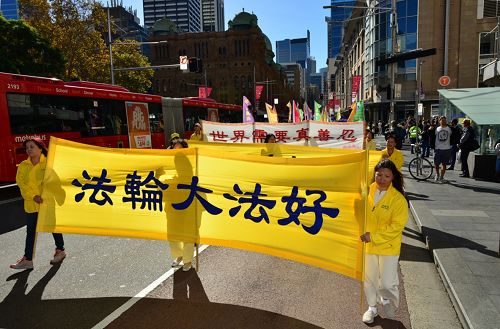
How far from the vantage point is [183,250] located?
514 cm

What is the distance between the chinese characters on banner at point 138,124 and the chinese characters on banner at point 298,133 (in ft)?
18.4

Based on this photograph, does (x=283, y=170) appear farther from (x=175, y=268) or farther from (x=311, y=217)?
(x=175, y=268)

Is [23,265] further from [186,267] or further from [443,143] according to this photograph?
[443,143]

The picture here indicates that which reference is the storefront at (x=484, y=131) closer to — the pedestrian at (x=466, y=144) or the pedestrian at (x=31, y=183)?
the pedestrian at (x=466, y=144)

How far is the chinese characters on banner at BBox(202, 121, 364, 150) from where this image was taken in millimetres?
11000

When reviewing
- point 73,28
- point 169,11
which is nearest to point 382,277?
point 73,28

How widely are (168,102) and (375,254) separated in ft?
57.9

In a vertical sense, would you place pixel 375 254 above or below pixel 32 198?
below

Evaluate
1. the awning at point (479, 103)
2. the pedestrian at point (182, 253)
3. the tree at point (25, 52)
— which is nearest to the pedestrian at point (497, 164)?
the awning at point (479, 103)

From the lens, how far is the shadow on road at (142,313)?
→ 389 centimetres

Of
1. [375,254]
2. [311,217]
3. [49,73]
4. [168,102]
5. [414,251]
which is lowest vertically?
[414,251]

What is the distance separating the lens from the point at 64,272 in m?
5.26

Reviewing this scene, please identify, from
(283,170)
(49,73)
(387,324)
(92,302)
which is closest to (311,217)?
(283,170)

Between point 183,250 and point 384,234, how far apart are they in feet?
8.56
